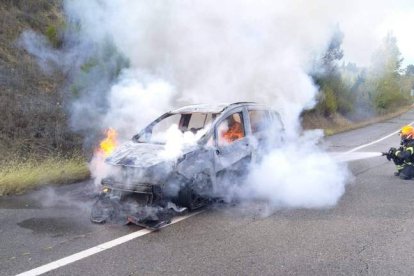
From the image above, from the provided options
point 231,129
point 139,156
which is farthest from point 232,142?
point 139,156

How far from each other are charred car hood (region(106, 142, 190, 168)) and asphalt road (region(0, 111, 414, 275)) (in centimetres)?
87

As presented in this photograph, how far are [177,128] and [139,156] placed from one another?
1456 mm

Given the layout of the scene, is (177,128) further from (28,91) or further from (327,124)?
(327,124)

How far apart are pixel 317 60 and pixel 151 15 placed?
5.33 metres

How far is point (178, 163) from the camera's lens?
18.7ft

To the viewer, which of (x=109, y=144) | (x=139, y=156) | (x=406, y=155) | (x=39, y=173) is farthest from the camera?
(x=406, y=155)

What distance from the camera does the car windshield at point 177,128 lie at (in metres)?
6.48

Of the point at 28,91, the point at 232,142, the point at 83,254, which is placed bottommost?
the point at 83,254

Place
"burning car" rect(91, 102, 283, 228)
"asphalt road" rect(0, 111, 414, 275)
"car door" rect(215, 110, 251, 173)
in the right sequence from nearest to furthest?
"asphalt road" rect(0, 111, 414, 275) < "burning car" rect(91, 102, 283, 228) < "car door" rect(215, 110, 251, 173)

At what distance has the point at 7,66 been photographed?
1202cm

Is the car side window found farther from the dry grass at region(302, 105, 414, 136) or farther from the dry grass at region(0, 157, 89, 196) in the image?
the dry grass at region(302, 105, 414, 136)

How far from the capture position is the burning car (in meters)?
5.50

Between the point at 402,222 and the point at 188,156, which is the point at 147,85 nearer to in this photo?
the point at 188,156

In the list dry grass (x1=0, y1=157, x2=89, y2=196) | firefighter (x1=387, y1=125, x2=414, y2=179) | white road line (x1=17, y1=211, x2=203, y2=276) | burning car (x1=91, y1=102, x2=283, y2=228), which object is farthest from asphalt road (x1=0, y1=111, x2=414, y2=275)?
firefighter (x1=387, y1=125, x2=414, y2=179)
